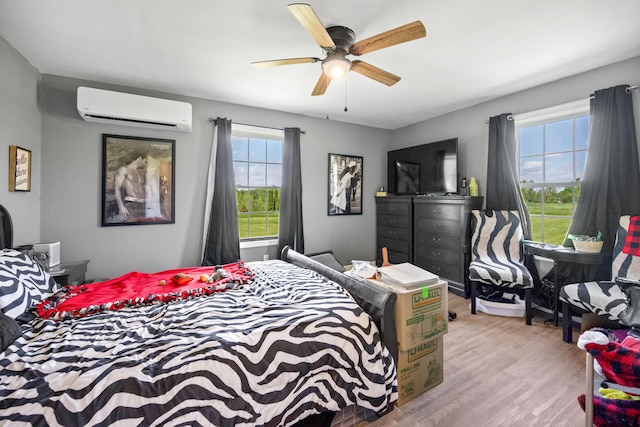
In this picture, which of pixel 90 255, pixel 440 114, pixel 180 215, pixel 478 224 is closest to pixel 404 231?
pixel 478 224

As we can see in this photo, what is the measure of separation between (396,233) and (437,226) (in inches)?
31.7

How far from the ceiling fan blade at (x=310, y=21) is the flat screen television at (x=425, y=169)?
2617mm

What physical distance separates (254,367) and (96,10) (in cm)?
256

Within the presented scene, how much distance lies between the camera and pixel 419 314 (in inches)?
67.7

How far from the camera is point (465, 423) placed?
156 centimetres

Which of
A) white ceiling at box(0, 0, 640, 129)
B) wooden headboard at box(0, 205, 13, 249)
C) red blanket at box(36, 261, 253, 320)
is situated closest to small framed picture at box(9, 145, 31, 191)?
wooden headboard at box(0, 205, 13, 249)

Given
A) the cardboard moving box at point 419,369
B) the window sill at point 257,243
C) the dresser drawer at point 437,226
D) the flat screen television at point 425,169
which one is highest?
the flat screen television at point 425,169

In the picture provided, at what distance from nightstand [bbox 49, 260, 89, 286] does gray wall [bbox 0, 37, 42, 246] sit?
42cm

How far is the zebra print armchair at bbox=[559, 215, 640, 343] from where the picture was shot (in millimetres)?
2090

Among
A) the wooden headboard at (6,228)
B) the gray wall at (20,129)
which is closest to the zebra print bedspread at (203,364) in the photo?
the wooden headboard at (6,228)

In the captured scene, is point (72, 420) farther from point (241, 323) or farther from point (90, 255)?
point (90, 255)

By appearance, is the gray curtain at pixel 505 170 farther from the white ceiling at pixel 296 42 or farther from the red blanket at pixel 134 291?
the red blanket at pixel 134 291

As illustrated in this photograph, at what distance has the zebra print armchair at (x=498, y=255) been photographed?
280 cm

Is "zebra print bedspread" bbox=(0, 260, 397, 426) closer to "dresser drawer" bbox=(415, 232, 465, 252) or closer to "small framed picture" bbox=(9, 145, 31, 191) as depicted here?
"small framed picture" bbox=(9, 145, 31, 191)
